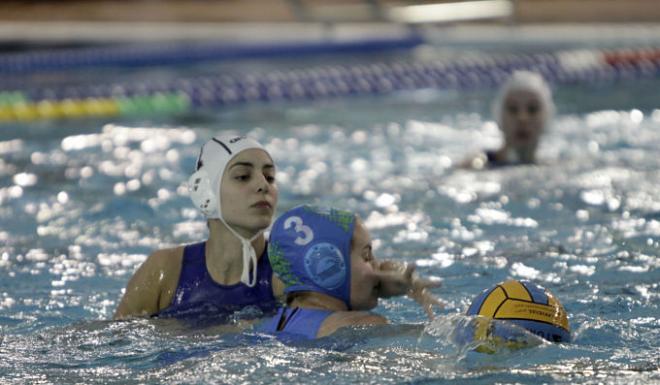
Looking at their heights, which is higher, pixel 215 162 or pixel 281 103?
pixel 281 103

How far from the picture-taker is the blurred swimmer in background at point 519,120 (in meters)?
7.23

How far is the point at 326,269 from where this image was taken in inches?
131

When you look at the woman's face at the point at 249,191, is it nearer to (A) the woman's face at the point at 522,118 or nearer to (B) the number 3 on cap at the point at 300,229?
(B) the number 3 on cap at the point at 300,229

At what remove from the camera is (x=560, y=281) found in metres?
4.78

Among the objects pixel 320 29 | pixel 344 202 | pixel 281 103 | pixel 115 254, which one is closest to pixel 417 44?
pixel 320 29

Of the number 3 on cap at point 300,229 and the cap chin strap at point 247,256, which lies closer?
the number 3 on cap at point 300,229

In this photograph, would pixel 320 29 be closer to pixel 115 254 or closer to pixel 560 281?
pixel 115 254

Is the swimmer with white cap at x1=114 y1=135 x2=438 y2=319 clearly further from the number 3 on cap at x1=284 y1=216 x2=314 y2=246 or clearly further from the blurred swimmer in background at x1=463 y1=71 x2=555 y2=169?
the blurred swimmer in background at x1=463 y1=71 x2=555 y2=169

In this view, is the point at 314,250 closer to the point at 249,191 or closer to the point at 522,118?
the point at 249,191

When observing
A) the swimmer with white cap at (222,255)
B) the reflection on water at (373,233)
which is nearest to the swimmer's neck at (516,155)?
the reflection on water at (373,233)

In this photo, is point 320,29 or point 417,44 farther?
point 320,29

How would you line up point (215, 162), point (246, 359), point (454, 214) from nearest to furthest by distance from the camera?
point (246, 359)
point (215, 162)
point (454, 214)

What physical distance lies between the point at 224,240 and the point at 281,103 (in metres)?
6.40

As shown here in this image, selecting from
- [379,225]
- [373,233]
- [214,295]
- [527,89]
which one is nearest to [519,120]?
[527,89]
